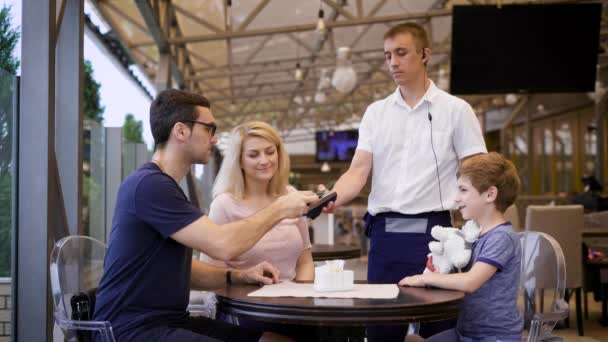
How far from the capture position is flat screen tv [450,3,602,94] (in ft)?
25.0

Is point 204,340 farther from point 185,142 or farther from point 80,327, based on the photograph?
point 185,142

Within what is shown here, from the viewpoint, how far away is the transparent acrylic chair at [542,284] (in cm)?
269

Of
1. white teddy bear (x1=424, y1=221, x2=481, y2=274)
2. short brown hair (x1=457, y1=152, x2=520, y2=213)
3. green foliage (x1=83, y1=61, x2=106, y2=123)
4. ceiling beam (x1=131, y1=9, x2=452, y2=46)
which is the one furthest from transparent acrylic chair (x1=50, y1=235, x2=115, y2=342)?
ceiling beam (x1=131, y1=9, x2=452, y2=46)

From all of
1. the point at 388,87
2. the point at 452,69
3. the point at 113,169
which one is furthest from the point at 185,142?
the point at 388,87

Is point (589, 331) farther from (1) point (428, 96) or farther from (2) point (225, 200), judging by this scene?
(2) point (225, 200)

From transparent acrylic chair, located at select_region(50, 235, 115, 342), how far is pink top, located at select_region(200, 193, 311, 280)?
47 centimetres

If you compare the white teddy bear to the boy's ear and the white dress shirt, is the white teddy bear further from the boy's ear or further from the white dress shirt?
the white dress shirt

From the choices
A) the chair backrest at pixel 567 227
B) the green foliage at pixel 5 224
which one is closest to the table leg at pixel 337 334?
the green foliage at pixel 5 224

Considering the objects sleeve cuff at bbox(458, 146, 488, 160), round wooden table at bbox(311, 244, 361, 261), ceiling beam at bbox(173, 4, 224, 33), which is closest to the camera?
sleeve cuff at bbox(458, 146, 488, 160)

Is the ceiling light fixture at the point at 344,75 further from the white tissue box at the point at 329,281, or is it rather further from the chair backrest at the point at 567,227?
the white tissue box at the point at 329,281

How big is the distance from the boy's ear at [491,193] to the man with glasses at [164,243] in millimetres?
625

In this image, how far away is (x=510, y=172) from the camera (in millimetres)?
2527

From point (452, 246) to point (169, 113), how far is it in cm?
107

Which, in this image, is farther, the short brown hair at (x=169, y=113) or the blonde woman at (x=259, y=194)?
the blonde woman at (x=259, y=194)
